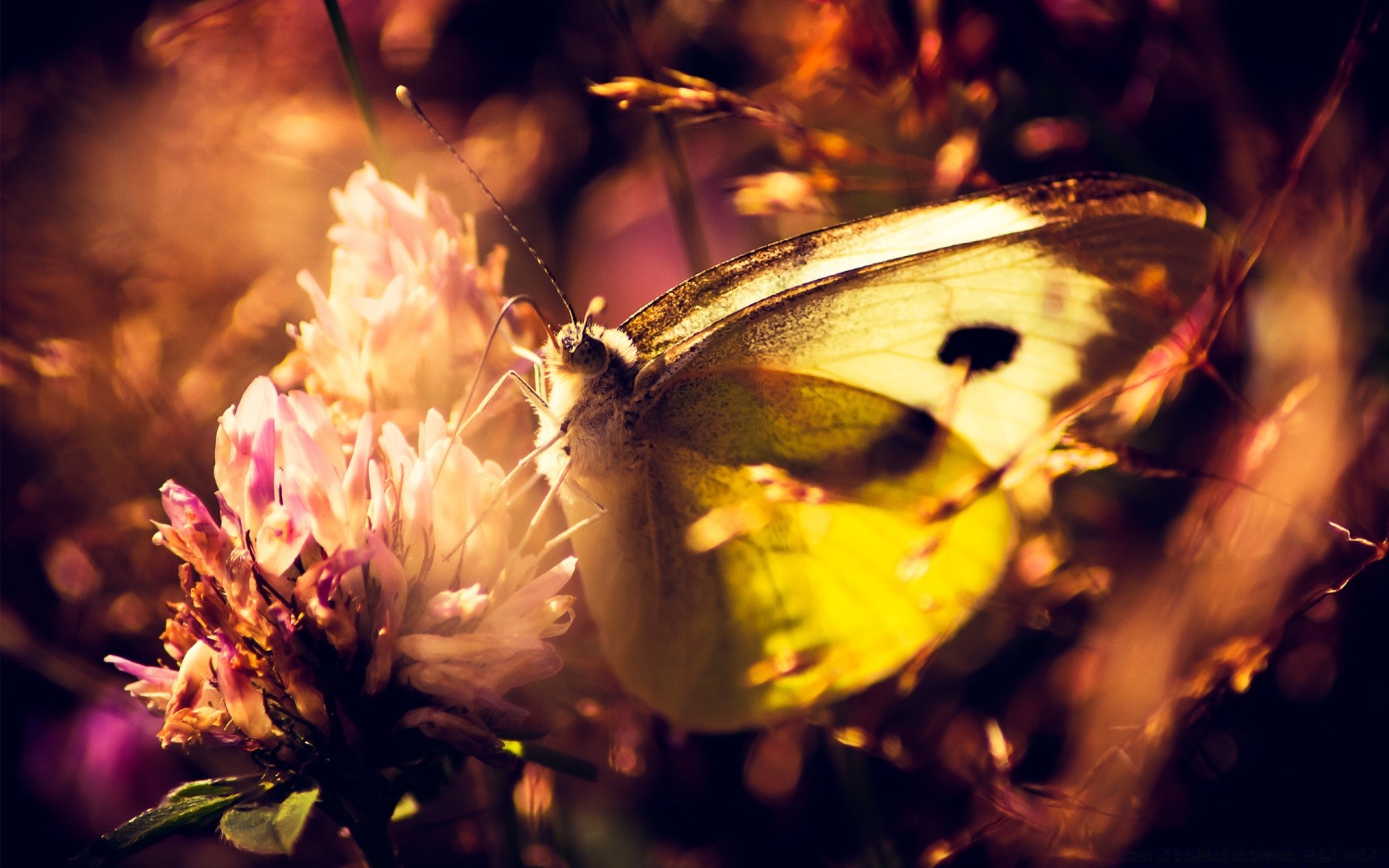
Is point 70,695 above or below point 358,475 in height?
below

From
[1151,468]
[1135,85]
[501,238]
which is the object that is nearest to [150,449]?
[501,238]

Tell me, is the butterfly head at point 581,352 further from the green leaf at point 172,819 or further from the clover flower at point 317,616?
the green leaf at point 172,819

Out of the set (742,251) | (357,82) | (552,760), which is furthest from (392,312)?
(742,251)

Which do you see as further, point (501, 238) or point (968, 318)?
point (501, 238)

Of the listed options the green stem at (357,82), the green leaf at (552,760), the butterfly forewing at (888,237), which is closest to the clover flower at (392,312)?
the green stem at (357,82)

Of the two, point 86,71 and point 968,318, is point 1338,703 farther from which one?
point 86,71
